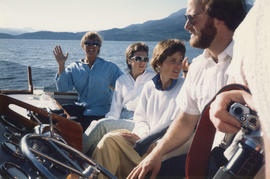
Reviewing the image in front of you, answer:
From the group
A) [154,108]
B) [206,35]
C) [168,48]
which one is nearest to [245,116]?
[206,35]

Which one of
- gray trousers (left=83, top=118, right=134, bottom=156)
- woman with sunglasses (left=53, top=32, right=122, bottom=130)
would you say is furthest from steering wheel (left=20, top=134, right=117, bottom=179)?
woman with sunglasses (left=53, top=32, right=122, bottom=130)

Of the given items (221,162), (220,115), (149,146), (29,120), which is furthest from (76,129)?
(220,115)

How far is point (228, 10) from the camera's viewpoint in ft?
4.91

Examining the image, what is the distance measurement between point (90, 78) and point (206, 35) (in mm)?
2343

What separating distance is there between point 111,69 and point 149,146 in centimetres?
203

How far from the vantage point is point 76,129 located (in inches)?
75.9

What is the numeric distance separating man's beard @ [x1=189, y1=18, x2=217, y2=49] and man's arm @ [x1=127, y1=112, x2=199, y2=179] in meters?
0.41

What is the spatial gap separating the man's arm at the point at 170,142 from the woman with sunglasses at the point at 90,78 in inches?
82.6

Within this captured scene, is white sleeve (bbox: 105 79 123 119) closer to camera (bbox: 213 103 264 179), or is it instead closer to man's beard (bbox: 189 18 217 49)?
man's beard (bbox: 189 18 217 49)

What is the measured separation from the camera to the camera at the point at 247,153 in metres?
0.51

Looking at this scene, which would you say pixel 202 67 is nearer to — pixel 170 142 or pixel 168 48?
pixel 170 142

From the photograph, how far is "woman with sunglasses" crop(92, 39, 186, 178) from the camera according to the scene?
199 centimetres

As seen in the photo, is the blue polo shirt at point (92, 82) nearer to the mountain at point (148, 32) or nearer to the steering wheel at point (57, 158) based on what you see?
the steering wheel at point (57, 158)

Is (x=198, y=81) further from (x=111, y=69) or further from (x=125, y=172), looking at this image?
(x=111, y=69)
